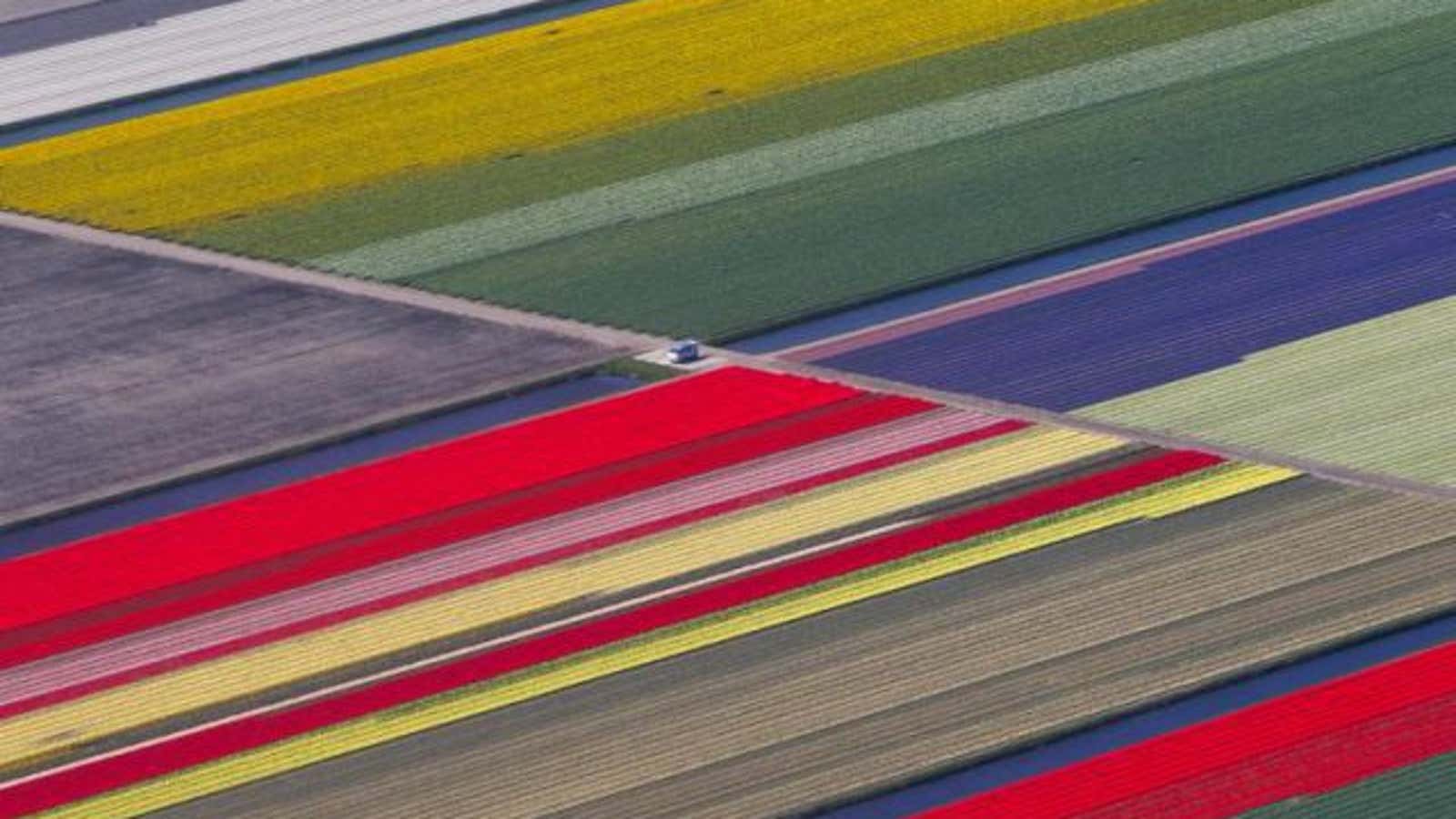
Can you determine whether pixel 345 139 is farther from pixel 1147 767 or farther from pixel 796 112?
pixel 1147 767

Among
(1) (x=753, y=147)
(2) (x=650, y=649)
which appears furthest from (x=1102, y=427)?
(1) (x=753, y=147)

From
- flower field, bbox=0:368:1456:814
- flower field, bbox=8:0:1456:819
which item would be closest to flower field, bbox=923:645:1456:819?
flower field, bbox=8:0:1456:819

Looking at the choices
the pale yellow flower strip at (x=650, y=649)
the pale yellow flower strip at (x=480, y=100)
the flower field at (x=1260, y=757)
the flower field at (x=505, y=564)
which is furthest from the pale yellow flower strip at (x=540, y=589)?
the pale yellow flower strip at (x=480, y=100)

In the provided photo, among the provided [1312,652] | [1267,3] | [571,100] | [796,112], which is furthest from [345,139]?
[1312,652]

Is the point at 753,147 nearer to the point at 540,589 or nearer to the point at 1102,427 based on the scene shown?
the point at 1102,427

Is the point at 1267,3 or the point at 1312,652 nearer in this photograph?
the point at 1312,652

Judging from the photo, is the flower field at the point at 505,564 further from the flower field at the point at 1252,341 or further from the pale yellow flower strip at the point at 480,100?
the pale yellow flower strip at the point at 480,100
